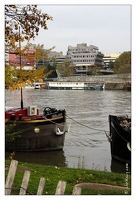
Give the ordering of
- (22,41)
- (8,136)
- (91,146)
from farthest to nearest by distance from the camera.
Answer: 1. (91,146)
2. (8,136)
3. (22,41)

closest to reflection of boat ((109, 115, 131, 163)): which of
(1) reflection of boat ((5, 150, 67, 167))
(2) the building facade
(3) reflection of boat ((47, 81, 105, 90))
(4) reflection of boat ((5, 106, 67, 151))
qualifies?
(1) reflection of boat ((5, 150, 67, 167))

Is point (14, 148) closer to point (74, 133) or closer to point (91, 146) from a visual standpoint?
point (91, 146)

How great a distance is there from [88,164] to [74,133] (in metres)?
4.61

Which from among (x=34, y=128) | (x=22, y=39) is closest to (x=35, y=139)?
(x=34, y=128)

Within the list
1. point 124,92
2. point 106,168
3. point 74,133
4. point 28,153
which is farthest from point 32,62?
point 124,92

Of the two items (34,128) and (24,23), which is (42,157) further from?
(24,23)

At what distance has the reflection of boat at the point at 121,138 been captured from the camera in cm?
837

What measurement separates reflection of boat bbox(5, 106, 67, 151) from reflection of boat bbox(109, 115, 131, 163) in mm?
1849

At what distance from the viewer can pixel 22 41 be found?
206 inches

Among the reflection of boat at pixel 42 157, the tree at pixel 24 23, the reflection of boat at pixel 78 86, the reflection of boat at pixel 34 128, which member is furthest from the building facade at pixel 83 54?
the tree at pixel 24 23

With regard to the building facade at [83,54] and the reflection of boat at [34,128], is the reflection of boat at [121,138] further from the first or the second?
the building facade at [83,54]

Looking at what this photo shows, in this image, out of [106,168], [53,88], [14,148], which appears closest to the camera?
[106,168]

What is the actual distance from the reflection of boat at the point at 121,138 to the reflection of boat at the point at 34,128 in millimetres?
1849

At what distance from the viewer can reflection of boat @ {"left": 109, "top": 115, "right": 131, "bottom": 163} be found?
27.5 feet
